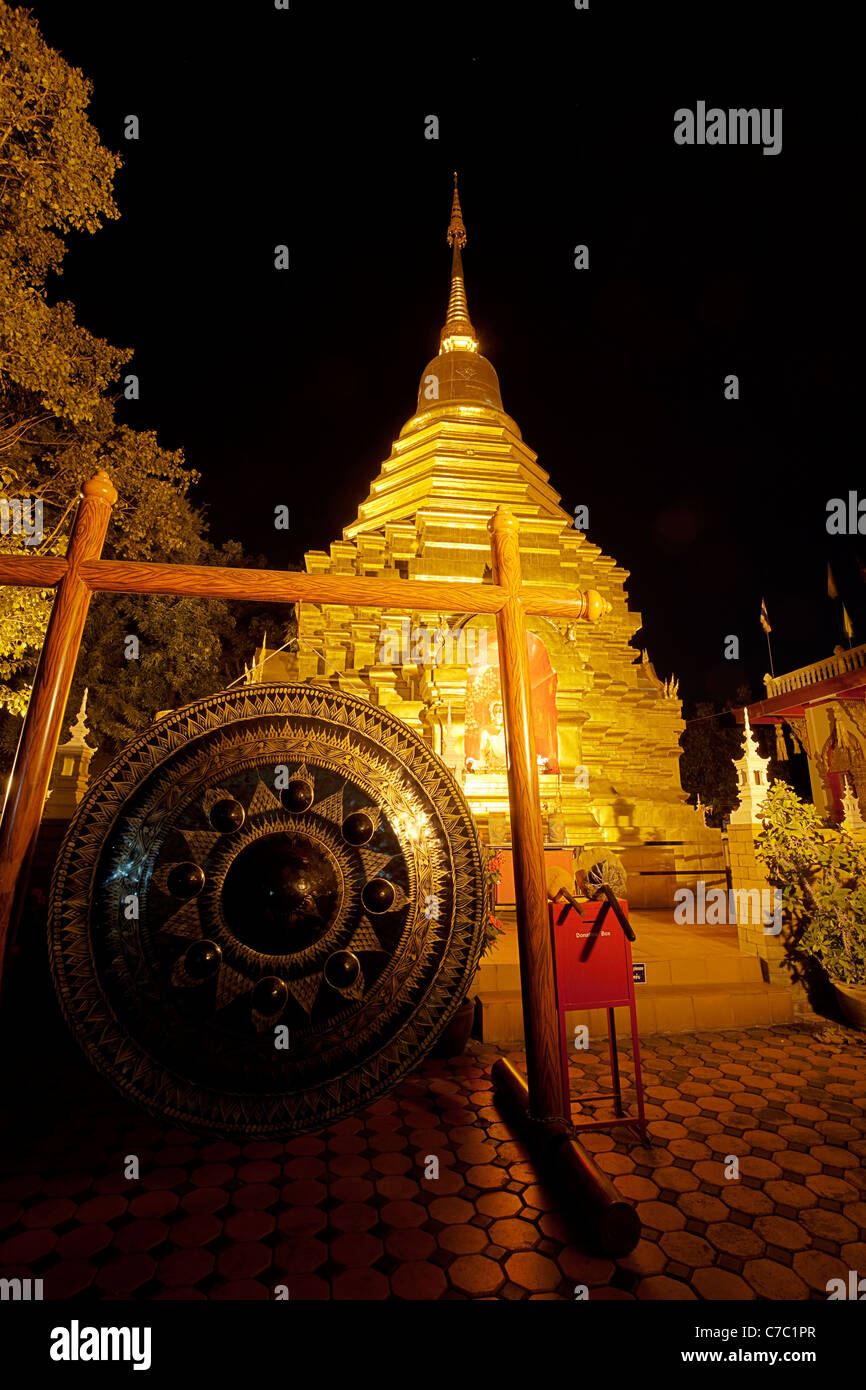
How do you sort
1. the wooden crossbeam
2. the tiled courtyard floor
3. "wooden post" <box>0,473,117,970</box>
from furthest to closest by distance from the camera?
the wooden crossbeam, "wooden post" <box>0,473,117,970</box>, the tiled courtyard floor

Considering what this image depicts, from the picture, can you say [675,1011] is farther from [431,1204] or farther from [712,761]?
[712,761]

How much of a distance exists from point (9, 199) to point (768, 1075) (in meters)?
11.9

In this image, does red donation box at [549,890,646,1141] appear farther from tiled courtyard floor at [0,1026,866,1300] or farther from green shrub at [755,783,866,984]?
green shrub at [755,783,866,984]

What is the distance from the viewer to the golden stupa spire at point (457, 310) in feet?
60.6

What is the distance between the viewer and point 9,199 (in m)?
7.22

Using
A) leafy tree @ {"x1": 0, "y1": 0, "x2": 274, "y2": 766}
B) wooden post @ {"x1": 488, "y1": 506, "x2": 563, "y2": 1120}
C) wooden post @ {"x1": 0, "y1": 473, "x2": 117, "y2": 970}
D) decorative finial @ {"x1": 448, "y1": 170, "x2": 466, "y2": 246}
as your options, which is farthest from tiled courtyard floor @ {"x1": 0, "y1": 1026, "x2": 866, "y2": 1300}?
decorative finial @ {"x1": 448, "y1": 170, "x2": 466, "y2": 246}

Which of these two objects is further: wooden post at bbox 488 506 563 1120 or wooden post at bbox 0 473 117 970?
wooden post at bbox 488 506 563 1120

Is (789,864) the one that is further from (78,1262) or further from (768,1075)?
(78,1262)

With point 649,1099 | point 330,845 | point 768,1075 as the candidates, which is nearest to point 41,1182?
point 330,845

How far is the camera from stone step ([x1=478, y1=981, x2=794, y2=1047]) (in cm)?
503

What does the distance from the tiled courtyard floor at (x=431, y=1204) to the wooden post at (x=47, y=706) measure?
1.37 m

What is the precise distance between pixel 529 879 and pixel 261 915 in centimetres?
140

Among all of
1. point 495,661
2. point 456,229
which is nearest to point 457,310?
point 456,229

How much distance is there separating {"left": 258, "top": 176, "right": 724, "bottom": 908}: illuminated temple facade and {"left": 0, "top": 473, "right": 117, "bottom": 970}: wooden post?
5.52m
